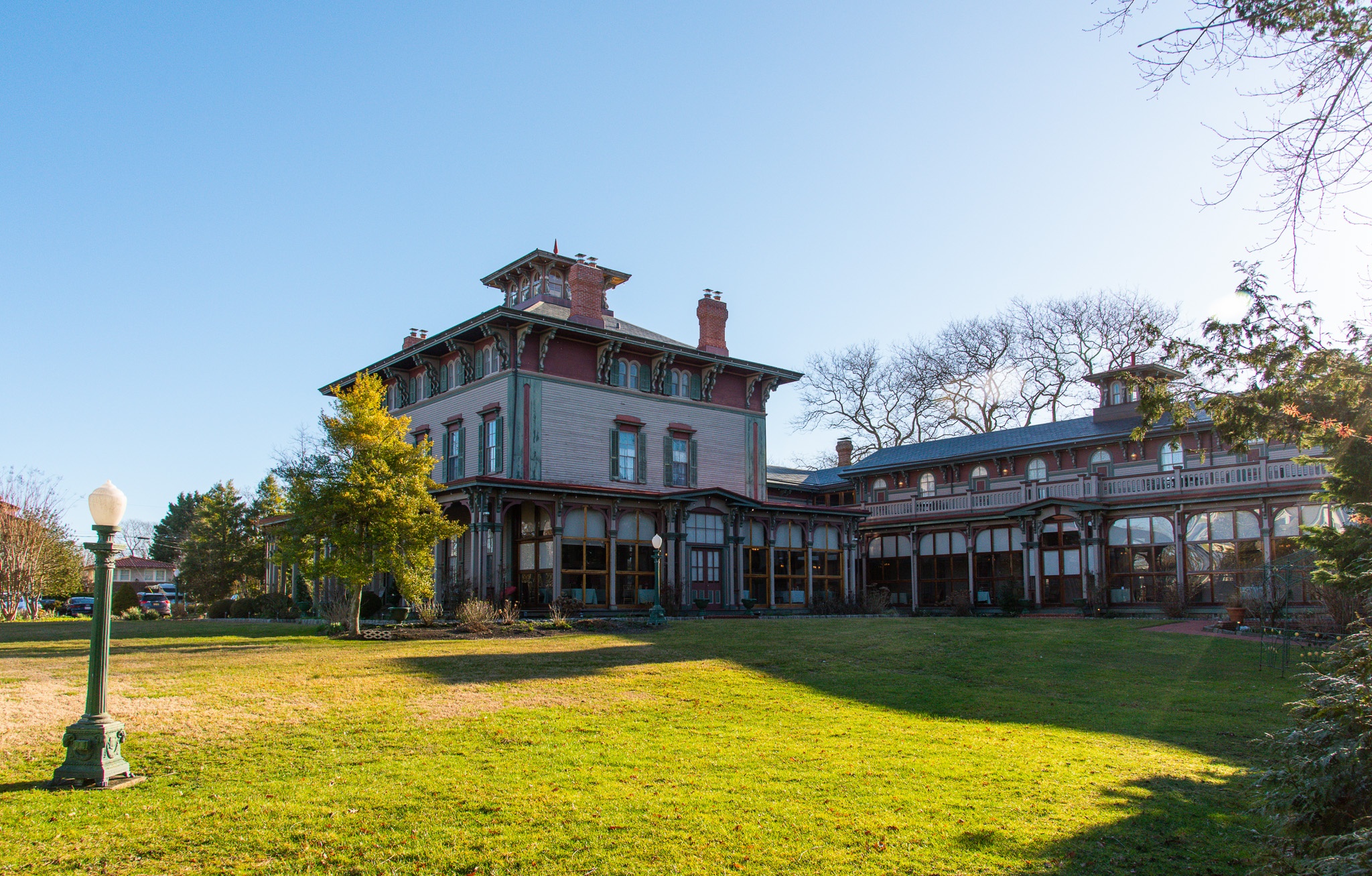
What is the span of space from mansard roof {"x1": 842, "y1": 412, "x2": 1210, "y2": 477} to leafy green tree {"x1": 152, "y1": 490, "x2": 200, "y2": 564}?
57152 millimetres

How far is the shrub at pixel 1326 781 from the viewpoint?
521cm

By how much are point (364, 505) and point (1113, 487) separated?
2668 cm

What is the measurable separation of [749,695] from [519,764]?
504 centimetres

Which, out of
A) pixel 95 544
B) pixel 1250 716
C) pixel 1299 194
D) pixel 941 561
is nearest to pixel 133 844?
pixel 95 544

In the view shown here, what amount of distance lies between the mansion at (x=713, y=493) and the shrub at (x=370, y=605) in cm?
233

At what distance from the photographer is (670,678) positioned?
14.7m

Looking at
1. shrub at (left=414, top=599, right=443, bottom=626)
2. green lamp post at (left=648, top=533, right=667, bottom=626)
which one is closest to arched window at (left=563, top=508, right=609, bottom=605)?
green lamp post at (left=648, top=533, right=667, bottom=626)

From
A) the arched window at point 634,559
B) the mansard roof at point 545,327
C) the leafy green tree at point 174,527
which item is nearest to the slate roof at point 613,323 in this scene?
the mansard roof at point 545,327

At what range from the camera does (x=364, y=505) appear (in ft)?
74.3

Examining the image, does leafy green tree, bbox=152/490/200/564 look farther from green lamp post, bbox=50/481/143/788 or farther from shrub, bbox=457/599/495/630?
green lamp post, bbox=50/481/143/788

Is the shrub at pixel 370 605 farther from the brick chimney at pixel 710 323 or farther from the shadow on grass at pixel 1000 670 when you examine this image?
the brick chimney at pixel 710 323

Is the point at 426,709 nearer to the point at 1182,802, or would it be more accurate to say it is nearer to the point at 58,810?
the point at 58,810

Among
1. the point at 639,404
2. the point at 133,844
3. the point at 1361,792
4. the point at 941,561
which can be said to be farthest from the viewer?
the point at 941,561

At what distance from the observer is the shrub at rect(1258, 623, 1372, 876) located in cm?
521
